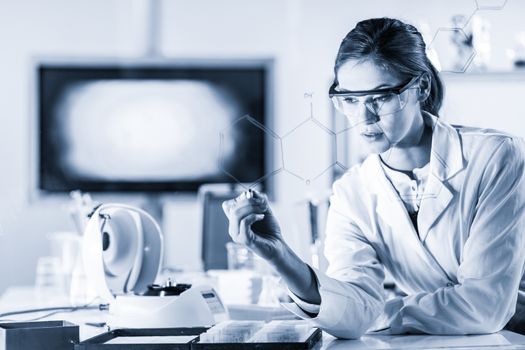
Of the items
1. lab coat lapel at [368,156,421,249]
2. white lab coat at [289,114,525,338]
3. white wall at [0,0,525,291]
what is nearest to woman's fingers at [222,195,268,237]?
white lab coat at [289,114,525,338]

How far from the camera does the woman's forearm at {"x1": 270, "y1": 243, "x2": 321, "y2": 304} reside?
1.38 metres

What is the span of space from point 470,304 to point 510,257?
126 mm

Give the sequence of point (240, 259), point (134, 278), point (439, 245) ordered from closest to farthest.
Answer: point (439, 245), point (134, 278), point (240, 259)

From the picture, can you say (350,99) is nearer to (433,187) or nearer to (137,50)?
(433,187)

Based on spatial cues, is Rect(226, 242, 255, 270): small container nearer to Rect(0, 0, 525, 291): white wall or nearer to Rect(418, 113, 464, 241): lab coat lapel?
Rect(418, 113, 464, 241): lab coat lapel

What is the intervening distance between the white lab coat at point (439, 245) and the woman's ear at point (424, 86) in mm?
80

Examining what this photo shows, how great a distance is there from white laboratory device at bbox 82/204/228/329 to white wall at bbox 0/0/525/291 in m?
2.71

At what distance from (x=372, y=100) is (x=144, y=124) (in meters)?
3.49

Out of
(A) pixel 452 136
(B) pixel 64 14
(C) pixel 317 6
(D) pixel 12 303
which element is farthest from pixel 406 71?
(B) pixel 64 14

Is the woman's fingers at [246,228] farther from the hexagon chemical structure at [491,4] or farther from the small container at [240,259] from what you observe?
the small container at [240,259]

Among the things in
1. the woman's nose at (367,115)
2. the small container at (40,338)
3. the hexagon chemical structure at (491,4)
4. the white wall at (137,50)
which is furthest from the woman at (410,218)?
the white wall at (137,50)

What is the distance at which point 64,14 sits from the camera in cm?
474

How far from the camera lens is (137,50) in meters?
4.83

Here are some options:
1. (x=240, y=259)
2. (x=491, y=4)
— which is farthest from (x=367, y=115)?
(x=240, y=259)
